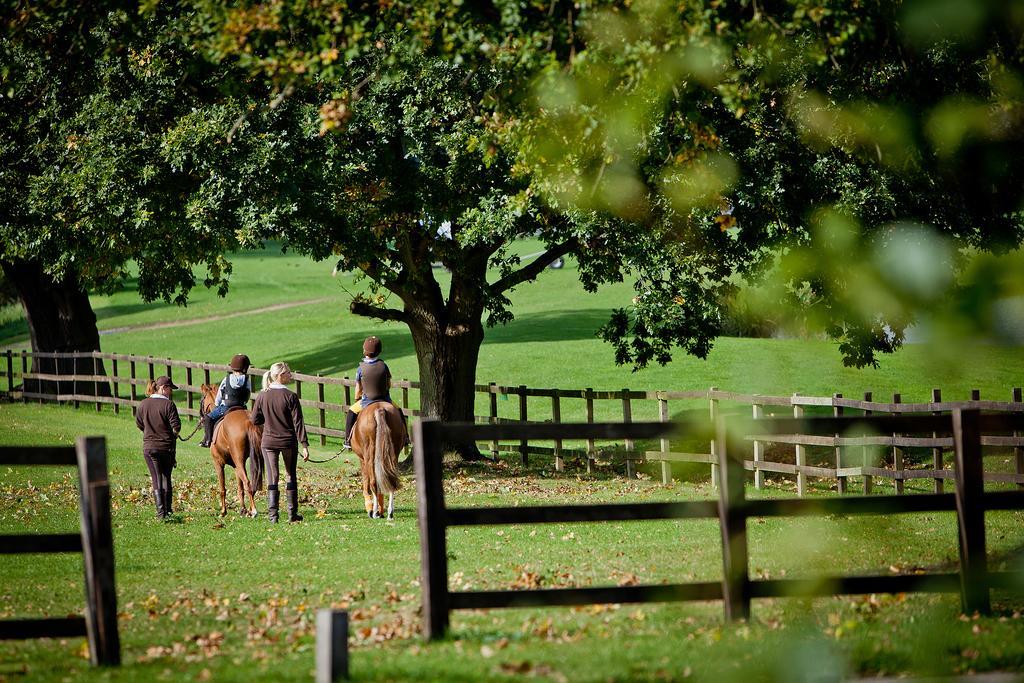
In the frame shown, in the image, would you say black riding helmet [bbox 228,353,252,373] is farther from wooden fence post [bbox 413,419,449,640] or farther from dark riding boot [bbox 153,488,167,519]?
wooden fence post [bbox 413,419,449,640]

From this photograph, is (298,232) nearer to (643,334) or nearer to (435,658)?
(643,334)

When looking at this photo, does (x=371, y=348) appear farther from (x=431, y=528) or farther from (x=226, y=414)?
(x=431, y=528)

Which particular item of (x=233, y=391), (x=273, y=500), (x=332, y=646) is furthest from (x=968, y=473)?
(x=233, y=391)

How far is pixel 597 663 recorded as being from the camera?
Result: 17.9 ft

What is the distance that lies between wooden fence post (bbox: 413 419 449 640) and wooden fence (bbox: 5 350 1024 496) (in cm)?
92

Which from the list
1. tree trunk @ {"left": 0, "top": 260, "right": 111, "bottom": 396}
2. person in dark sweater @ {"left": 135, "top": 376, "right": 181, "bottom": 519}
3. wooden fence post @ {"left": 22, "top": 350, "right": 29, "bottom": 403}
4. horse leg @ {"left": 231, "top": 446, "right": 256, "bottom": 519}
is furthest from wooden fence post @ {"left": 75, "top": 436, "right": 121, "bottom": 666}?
wooden fence post @ {"left": 22, "top": 350, "right": 29, "bottom": 403}

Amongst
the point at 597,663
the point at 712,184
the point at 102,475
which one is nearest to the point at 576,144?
the point at 712,184

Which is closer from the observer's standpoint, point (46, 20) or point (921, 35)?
point (921, 35)

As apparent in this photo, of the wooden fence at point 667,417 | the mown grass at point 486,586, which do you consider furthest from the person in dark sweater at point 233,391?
the wooden fence at point 667,417

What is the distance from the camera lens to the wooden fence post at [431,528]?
635 centimetres

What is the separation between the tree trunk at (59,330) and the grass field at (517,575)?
7681 millimetres

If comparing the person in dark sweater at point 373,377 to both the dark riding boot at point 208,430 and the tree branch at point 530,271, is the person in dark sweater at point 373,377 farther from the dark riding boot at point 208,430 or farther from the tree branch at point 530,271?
the tree branch at point 530,271

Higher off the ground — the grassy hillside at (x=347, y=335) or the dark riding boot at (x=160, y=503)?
the grassy hillside at (x=347, y=335)

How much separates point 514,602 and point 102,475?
2.48 metres
